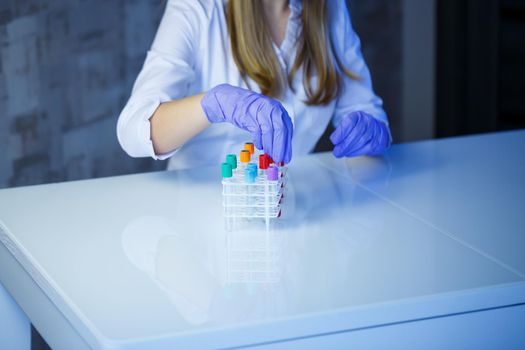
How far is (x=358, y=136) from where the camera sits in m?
1.92

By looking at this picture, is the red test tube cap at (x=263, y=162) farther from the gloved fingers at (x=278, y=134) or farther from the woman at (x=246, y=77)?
the woman at (x=246, y=77)

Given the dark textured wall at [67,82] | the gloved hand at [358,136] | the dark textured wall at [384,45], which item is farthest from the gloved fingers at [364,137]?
the dark textured wall at [384,45]

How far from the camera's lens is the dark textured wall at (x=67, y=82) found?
2547 mm

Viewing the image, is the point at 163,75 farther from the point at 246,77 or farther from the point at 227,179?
the point at 227,179

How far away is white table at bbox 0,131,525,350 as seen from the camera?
3.99ft

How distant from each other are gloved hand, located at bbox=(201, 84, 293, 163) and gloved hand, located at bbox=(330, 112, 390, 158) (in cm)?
28

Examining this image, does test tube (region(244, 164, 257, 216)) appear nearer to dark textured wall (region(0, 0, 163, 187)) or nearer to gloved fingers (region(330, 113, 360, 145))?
gloved fingers (region(330, 113, 360, 145))

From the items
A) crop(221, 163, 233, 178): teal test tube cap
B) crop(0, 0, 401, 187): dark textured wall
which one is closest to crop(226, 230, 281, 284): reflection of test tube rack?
crop(221, 163, 233, 178): teal test tube cap

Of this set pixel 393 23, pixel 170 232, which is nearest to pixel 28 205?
pixel 170 232

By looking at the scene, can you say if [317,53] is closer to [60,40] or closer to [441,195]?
[441,195]

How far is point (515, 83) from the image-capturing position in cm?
356

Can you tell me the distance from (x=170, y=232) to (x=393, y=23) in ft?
7.83

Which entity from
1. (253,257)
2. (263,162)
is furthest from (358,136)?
(253,257)

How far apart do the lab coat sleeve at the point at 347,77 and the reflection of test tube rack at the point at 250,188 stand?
2.32 feet
